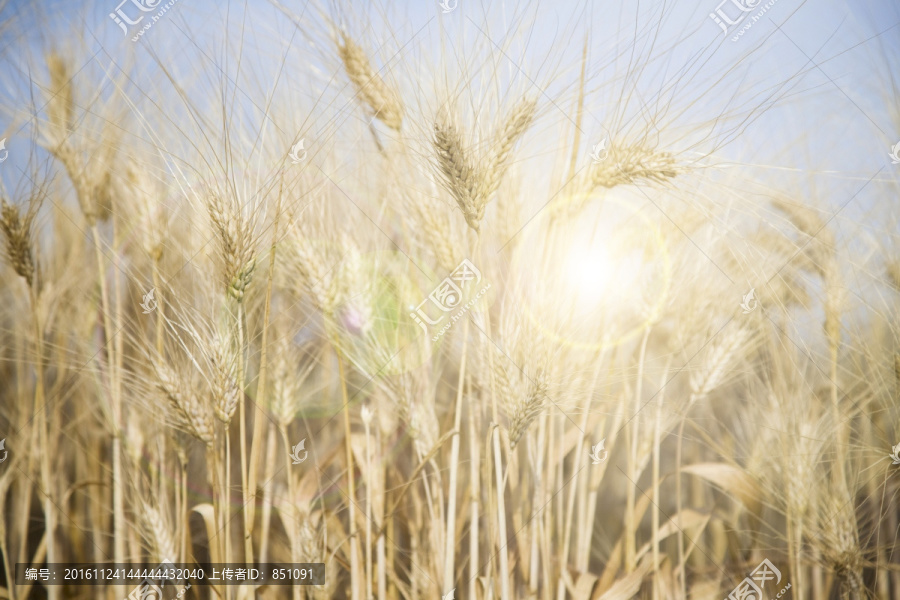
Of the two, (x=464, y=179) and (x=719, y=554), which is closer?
(x=464, y=179)

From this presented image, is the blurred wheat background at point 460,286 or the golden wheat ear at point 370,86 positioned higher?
the golden wheat ear at point 370,86

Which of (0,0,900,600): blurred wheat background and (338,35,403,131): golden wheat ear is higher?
(338,35,403,131): golden wheat ear

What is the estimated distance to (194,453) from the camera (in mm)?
1347

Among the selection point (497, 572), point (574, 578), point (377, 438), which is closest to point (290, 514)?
point (377, 438)

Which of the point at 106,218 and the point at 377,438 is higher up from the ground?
the point at 106,218

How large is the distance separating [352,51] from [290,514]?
116 cm

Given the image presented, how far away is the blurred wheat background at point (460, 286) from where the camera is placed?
1.22 meters

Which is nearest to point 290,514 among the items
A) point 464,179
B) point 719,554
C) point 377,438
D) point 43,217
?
point 377,438

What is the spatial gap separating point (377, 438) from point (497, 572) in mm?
428

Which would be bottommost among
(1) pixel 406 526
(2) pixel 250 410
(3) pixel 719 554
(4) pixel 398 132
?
(3) pixel 719 554

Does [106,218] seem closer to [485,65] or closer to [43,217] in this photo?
[43,217]

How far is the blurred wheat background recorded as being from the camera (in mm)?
1220

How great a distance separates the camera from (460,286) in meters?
1.27

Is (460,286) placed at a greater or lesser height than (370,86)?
lesser
